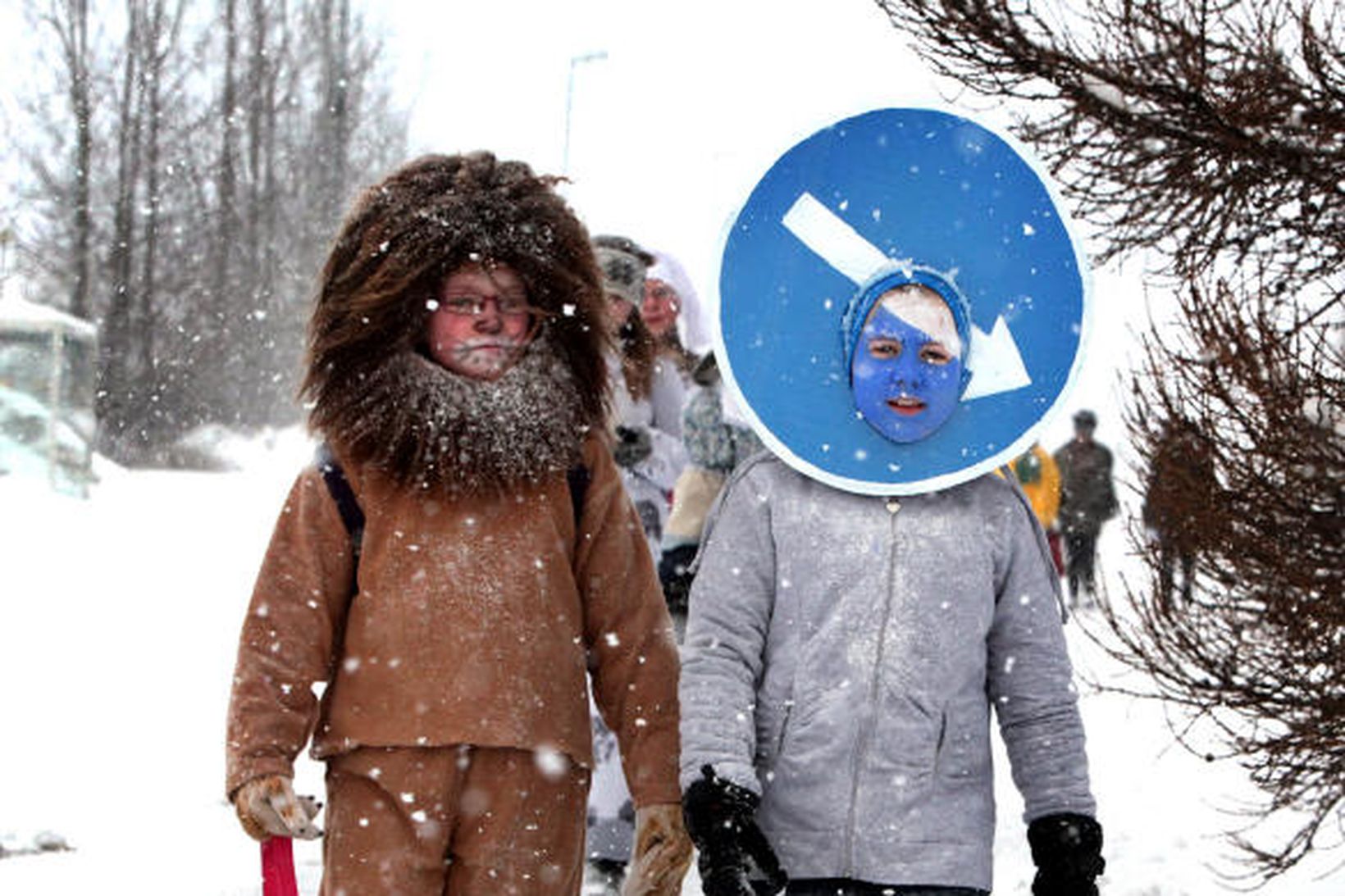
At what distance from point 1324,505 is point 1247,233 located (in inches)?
39.0

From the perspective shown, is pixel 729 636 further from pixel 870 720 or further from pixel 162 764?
pixel 162 764

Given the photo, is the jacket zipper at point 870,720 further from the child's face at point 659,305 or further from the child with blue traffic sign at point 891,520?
the child's face at point 659,305

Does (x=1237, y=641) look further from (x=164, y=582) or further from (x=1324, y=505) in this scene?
(x=164, y=582)

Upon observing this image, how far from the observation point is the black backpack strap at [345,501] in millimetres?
2971

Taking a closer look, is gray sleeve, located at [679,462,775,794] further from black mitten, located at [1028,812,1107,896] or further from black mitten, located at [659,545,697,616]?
black mitten, located at [659,545,697,616]

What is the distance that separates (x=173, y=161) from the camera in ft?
109

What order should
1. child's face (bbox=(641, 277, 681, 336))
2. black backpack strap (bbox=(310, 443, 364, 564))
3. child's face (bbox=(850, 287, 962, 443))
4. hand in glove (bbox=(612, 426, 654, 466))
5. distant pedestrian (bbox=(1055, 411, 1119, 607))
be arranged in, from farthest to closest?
distant pedestrian (bbox=(1055, 411, 1119, 607)) < child's face (bbox=(641, 277, 681, 336)) < hand in glove (bbox=(612, 426, 654, 466)) < black backpack strap (bbox=(310, 443, 364, 564)) < child's face (bbox=(850, 287, 962, 443))

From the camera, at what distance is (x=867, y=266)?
2740 mm

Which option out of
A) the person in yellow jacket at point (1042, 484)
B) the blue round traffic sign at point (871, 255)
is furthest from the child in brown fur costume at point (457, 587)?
the person in yellow jacket at point (1042, 484)

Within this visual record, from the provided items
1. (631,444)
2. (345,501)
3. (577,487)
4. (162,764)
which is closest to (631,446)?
(631,444)

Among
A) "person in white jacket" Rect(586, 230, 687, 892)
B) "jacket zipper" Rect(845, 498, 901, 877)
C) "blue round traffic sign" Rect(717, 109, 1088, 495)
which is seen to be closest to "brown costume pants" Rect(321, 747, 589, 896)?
"jacket zipper" Rect(845, 498, 901, 877)

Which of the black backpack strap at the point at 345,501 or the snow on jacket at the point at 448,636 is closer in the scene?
the snow on jacket at the point at 448,636

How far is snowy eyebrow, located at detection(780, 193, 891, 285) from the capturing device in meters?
2.73

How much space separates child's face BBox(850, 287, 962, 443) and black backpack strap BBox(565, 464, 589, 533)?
0.61 m
